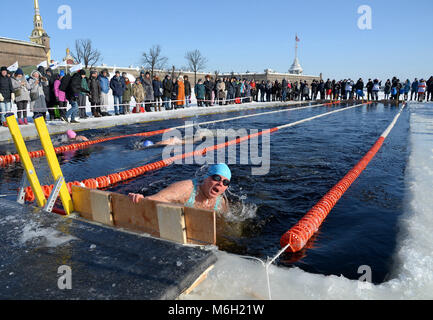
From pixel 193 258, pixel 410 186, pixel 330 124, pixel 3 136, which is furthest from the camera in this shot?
pixel 330 124

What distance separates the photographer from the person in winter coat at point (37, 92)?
11.6 meters

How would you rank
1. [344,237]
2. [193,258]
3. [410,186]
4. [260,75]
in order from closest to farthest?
[193,258] < [344,237] < [410,186] < [260,75]

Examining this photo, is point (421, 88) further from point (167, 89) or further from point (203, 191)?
point (203, 191)

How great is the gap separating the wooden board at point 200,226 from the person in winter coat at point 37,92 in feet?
36.1

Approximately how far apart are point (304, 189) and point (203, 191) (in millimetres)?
2305

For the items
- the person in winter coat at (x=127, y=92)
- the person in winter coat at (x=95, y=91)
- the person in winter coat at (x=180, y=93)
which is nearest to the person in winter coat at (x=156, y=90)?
the person in winter coat at (x=180, y=93)

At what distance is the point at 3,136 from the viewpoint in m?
9.72

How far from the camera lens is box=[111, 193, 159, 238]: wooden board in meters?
3.10

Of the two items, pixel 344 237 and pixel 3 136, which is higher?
pixel 3 136

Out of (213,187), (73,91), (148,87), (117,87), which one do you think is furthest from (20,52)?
(213,187)

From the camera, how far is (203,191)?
4281 millimetres
